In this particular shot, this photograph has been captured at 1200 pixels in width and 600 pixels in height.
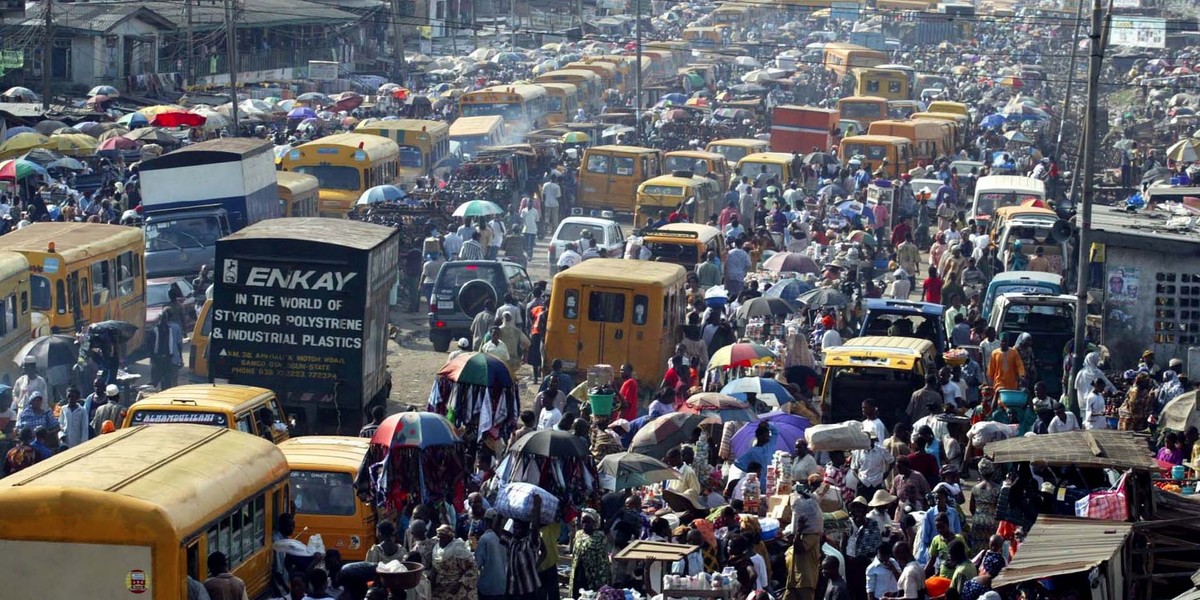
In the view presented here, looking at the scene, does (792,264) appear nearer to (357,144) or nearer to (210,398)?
(357,144)

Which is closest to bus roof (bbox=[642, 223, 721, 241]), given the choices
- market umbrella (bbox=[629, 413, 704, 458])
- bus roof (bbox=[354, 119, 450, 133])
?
market umbrella (bbox=[629, 413, 704, 458])

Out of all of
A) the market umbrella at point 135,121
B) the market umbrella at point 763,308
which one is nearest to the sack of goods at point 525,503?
the market umbrella at point 763,308

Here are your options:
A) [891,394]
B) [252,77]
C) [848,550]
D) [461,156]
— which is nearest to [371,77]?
[252,77]

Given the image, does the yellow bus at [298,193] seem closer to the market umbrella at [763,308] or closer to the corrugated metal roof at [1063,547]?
the market umbrella at [763,308]

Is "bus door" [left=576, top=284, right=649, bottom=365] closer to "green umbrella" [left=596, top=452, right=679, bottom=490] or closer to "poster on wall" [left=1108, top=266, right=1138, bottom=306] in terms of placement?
"poster on wall" [left=1108, top=266, right=1138, bottom=306]

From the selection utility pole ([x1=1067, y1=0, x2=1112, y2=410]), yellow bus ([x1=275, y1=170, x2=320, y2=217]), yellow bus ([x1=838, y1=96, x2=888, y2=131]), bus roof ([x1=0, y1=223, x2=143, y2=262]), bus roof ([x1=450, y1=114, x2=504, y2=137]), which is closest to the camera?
utility pole ([x1=1067, y1=0, x2=1112, y2=410])

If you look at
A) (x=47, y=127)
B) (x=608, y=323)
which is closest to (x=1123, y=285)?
(x=608, y=323)
